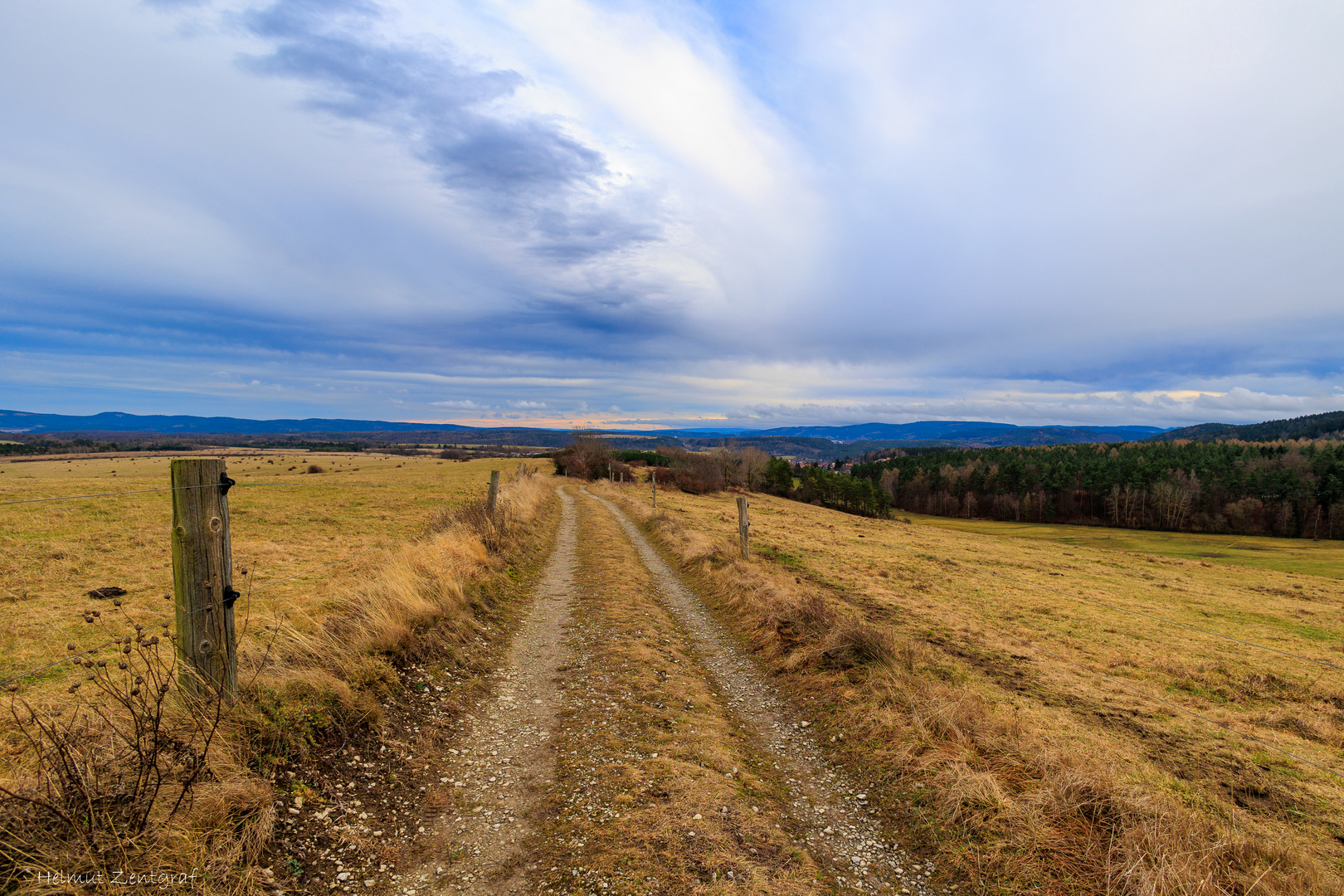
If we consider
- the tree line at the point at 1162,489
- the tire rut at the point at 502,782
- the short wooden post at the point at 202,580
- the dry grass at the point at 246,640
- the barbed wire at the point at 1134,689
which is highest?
the short wooden post at the point at 202,580

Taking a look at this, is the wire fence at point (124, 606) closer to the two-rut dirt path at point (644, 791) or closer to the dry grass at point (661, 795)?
the two-rut dirt path at point (644, 791)

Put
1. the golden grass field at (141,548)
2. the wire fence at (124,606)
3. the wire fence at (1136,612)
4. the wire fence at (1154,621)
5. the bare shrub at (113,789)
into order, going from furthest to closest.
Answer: the wire fence at (1136,612) < the golden grass field at (141,548) < the wire fence at (1154,621) < the wire fence at (124,606) < the bare shrub at (113,789)

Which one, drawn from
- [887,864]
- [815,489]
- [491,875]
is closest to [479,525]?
[491,875]

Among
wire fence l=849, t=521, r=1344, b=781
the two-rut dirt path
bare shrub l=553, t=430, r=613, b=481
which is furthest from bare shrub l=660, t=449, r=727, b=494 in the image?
the two-rut dirt path

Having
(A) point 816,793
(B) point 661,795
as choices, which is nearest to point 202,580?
(B) point 661,795

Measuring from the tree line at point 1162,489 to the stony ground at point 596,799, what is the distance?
354 ft

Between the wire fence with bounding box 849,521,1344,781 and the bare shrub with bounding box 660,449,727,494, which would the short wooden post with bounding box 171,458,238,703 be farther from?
the bare shrub with bounding box 660,449,727,494

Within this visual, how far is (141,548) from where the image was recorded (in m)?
17.1

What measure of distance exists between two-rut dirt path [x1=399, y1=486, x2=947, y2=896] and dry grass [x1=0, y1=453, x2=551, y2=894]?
55.5 inches

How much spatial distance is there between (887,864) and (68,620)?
1412cm

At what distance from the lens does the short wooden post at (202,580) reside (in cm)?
465

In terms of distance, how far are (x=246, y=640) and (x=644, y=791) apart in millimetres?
5115

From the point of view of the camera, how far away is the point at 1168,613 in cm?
1894

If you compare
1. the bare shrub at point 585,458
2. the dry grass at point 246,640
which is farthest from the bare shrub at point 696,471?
the dry grass at point 246,640
